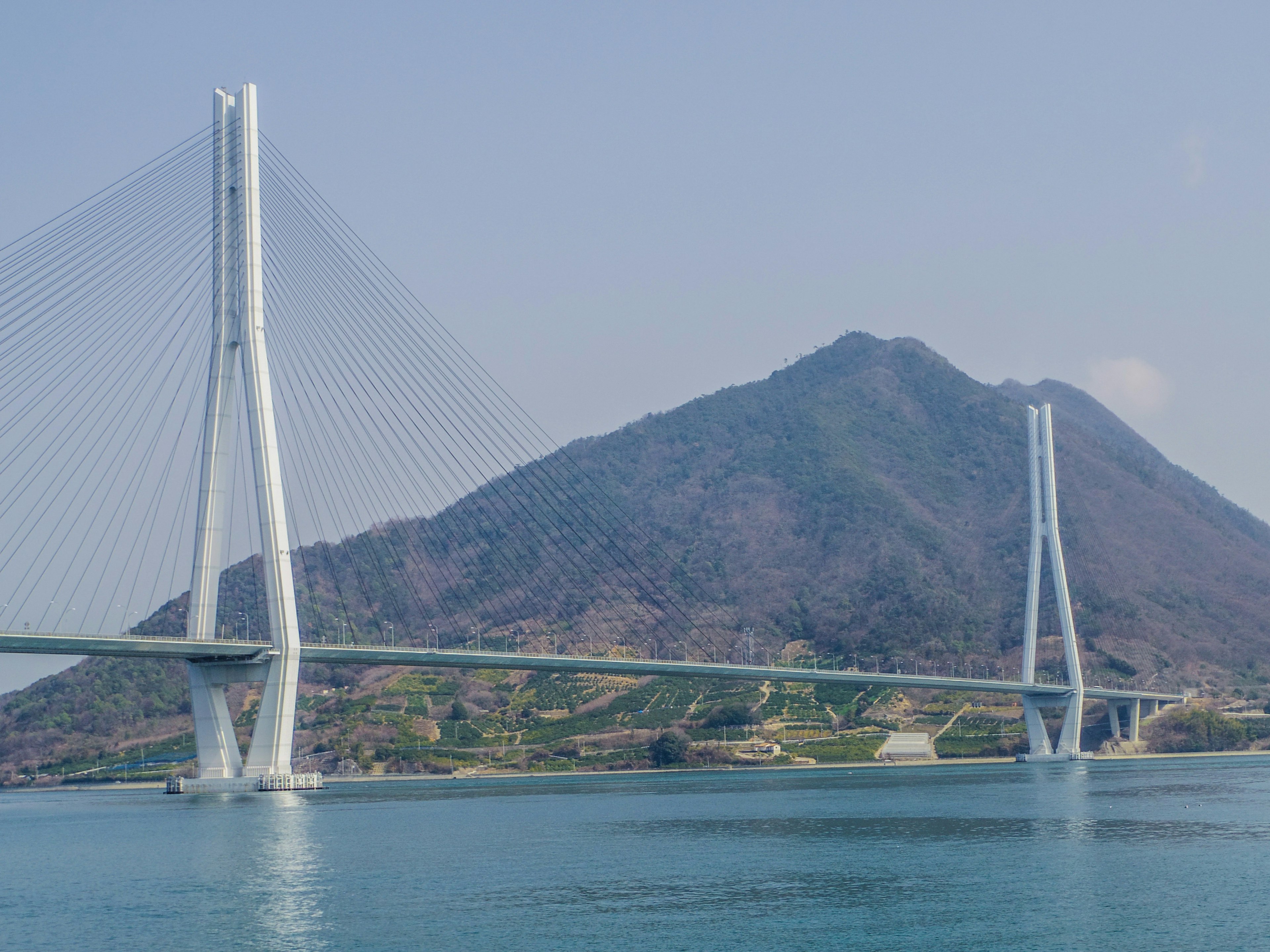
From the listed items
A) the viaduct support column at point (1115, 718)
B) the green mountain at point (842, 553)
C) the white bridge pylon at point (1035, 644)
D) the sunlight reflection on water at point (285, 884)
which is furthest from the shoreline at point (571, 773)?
the sunlight reflection on water at point (285, 884)

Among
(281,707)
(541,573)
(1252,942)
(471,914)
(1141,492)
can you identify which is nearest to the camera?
(1252,942)

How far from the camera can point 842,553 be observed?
129625 mm

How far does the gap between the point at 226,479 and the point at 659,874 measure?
23952mm

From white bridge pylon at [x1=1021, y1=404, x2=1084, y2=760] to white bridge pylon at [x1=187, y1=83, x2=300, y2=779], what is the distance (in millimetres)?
45192

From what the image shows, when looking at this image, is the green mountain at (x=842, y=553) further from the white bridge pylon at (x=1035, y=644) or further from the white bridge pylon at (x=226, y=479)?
the white bridge pylon at (x=226, y=479)

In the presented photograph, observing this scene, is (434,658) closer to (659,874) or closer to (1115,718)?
(659,874)

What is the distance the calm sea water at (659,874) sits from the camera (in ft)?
76.2

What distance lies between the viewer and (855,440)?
156125mm

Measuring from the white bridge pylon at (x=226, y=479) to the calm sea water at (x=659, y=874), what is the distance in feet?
7.76

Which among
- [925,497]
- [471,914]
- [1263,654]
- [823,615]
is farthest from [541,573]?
[471,914]

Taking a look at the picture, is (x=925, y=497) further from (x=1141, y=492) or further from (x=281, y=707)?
(x=281, y=707)

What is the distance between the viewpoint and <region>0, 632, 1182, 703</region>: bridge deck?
43.8 metres

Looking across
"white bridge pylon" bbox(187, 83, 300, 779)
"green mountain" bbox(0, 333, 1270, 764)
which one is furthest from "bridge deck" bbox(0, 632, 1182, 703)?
"green mountain" bbox(0, 333, 1270, 764)

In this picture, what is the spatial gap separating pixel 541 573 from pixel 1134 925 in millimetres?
95191
